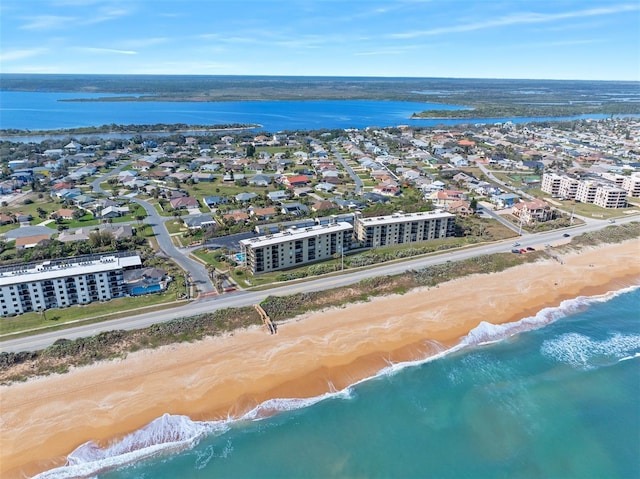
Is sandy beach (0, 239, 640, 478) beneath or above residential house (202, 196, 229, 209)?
beneath

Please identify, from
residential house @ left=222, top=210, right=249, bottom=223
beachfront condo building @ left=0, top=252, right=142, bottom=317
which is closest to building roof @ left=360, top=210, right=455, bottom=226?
residential house @ left=222, top=210, right=249, bottom=223

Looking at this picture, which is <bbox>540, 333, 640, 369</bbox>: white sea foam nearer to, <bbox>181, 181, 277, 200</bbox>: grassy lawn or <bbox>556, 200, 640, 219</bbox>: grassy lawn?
<bbox>556, 200, 640, 219</bbox>: grassy lawn

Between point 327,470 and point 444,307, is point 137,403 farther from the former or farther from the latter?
point 444,307

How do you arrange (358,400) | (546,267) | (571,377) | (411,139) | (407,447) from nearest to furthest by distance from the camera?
(407,447)
(358,400)
(571,377)
(546,267)
(411,139)

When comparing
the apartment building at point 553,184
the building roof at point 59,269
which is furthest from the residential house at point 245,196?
the apartment building at point 553,184

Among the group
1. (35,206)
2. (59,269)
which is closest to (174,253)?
(59,269)

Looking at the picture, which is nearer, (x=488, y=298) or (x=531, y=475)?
(x=531, y=475)

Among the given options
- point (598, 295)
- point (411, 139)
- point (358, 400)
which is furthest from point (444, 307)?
point (411, 139)
